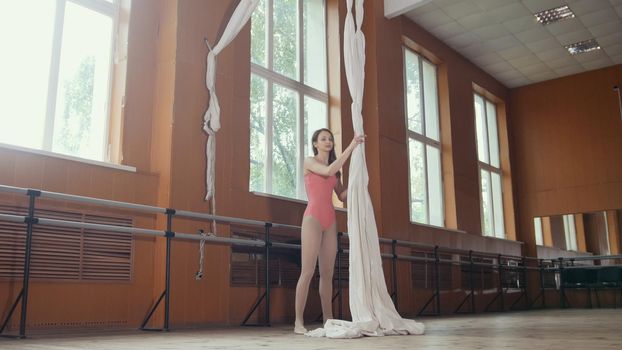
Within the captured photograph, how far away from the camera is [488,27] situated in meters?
8.14

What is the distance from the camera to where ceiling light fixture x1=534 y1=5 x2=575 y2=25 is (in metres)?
7.65

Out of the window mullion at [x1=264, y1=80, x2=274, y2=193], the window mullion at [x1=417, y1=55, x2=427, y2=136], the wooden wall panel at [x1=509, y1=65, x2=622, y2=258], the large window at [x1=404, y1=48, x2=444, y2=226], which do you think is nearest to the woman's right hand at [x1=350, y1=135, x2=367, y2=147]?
the window mullion at [x1=264, y1=80, x2=274, y2=193]

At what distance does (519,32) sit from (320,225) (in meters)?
5.86

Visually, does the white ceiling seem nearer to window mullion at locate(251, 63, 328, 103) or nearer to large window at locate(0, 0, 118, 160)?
window mullion at locate(251, 63, 328, 103)

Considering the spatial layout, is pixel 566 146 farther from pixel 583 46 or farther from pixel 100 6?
pixel 100 6

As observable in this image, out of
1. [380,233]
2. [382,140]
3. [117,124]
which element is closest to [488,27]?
[382,140]

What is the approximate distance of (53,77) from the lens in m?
4.11

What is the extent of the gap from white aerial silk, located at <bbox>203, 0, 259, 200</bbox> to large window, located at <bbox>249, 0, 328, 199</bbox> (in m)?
0.89

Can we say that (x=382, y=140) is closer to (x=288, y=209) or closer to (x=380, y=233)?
(x=380, y=233)

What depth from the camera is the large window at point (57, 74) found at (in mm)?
3922

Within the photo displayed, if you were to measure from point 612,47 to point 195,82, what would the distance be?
698cm

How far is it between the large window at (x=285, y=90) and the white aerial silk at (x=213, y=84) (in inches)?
34.8

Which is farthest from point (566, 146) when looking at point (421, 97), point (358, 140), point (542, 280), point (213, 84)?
point (358, 140)

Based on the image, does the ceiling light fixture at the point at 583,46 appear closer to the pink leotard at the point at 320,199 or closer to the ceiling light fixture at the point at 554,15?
the ceiling light fixture at the point at 554,15
